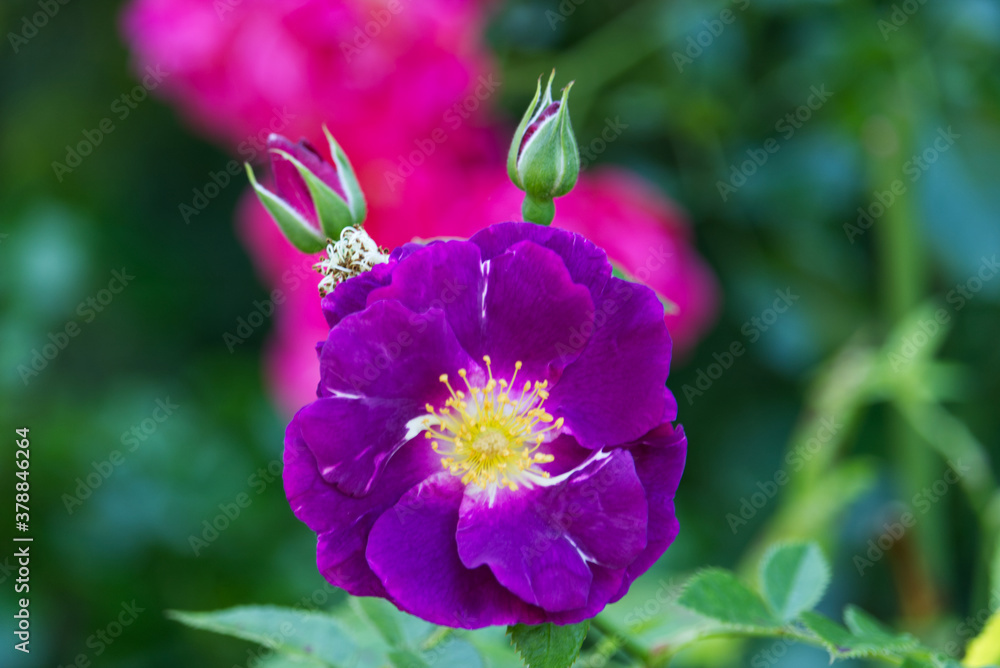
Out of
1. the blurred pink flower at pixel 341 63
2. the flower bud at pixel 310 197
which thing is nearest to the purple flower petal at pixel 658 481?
the flower bud at pixel 310 197

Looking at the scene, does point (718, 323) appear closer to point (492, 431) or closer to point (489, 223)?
point (489, 223)

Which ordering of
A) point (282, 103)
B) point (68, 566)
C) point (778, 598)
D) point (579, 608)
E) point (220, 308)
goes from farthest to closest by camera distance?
1. point (220, 308)
2. point (68, 566)
3. point (282, 103)
4. point (778, 598)
5. point (579, 608)

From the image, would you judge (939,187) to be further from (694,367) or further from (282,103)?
(282,103)

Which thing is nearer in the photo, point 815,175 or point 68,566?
point 815,175

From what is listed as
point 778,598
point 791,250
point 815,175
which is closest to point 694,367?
point 791,250

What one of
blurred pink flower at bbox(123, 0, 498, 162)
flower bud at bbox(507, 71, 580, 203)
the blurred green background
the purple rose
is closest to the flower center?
the purple rose

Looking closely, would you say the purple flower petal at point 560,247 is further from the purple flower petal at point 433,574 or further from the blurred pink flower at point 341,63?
the blurred pink flower at point 341,63

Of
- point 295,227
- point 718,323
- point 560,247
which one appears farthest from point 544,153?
point 718,323
